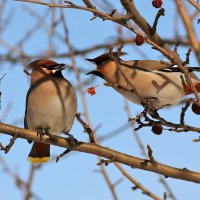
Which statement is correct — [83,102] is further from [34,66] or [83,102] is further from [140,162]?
[140,162]

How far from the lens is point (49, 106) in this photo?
345 cm

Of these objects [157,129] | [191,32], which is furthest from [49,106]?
[191,32]

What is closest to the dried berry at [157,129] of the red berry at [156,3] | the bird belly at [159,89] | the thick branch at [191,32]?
the bird belly at [159,89]

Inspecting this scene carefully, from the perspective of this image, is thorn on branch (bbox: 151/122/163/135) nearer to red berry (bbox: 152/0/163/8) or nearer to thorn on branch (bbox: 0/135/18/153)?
red berry (bbox: 152/0/163/8)

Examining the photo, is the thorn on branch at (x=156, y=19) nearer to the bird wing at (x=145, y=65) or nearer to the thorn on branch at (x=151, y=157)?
the thorn on branch at (x=151, y=157)

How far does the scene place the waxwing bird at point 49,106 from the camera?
11.3 ft

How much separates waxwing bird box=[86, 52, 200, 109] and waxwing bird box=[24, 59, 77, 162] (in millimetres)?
271

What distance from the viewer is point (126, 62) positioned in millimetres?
3740

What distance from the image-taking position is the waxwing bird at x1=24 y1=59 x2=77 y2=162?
3.45 meters

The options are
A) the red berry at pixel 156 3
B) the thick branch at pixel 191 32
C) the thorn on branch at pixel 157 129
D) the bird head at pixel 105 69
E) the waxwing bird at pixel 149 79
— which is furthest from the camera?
the bird head at pixel 105 69

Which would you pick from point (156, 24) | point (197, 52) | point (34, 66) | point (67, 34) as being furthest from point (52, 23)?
point (197, 52)

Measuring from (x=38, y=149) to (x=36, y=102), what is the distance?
389 mm

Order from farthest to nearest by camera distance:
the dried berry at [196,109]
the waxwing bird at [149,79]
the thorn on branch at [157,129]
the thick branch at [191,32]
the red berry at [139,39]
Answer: the waxwing bird at [149,79], the thorn on branch at [157,129], the dried berry at [196,109], the red berry at [139,39], the thick branch at [191,32]

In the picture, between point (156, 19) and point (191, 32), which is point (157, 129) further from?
point (191, 32)
